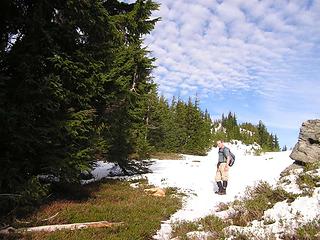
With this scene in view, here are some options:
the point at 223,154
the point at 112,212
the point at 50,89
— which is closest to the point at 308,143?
the point at 223,154

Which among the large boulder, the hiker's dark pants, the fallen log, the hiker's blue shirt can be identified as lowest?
the fallen log

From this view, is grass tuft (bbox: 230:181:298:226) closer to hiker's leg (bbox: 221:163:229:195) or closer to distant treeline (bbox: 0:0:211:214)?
hiker's leg (bbox: 221:163:229:195)

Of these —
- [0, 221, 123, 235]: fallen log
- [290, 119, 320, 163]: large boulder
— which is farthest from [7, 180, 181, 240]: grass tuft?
[290, 119, 320, 163]: large boulder

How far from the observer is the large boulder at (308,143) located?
679 inches

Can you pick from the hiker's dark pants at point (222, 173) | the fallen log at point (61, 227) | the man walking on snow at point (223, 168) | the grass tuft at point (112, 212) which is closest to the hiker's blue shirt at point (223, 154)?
the man walking on snow at point (223, 168)

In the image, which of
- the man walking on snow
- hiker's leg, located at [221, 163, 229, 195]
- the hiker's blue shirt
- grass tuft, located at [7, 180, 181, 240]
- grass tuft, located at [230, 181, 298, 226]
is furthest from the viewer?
the hiker's blue shirt

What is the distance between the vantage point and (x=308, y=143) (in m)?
17.7

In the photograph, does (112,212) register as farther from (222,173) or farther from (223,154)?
(223,154)

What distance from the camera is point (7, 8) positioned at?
1030cm

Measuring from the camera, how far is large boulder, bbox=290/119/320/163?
17.2 metres

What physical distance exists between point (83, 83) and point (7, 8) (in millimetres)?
Result: 3133

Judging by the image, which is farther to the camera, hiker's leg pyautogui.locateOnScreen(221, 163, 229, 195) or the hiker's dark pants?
the hiker's dark pants

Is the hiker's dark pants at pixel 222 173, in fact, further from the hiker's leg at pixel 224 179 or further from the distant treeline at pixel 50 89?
the distant treeline at pixel 50 89

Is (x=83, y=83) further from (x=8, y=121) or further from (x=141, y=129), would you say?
(x=141, y=129)
